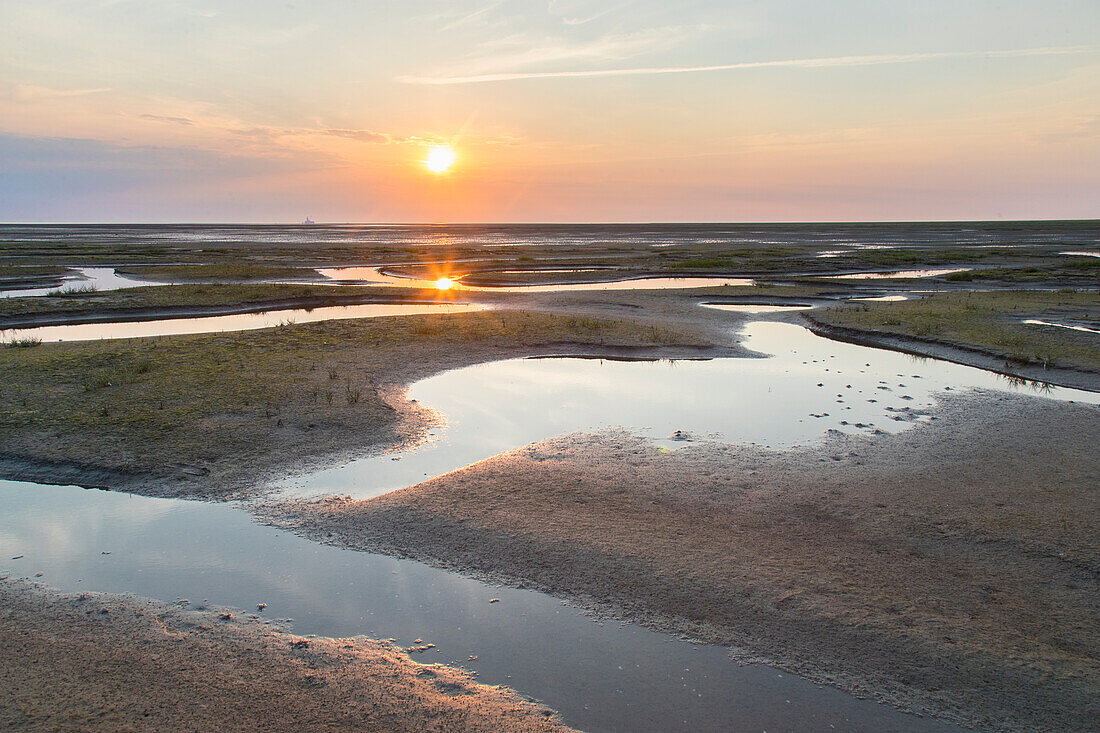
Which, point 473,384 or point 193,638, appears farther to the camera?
point 473,384

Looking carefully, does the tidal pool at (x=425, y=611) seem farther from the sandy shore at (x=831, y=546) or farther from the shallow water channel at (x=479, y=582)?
the sandy shore at (x=831, y=546)

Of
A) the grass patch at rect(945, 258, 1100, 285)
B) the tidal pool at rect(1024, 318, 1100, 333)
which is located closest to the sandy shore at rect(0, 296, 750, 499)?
the tidal pool at rect(1024, 318, 1100, 333)

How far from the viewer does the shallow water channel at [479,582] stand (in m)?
5.32

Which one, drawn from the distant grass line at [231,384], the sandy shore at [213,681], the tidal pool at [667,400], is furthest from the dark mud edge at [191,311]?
the sandy shore at [213,681]

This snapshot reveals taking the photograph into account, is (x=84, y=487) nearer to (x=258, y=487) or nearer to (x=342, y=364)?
(x=258, y=487)

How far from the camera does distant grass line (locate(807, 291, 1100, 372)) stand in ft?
58.4

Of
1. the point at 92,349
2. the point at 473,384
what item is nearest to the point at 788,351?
the point at 473,384

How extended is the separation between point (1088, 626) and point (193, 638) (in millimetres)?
8204

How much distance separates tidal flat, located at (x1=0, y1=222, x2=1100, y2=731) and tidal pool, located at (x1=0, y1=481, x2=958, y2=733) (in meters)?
0.11

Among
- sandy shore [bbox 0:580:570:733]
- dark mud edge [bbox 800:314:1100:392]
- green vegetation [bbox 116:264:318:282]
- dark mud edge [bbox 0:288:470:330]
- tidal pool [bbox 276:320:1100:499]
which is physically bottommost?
sandy shore [bbox 0:580:570:733]

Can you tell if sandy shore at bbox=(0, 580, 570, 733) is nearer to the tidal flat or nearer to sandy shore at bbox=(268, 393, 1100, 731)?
the tidal flat

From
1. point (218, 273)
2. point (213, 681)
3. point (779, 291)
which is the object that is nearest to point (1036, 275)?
point (779, 291)

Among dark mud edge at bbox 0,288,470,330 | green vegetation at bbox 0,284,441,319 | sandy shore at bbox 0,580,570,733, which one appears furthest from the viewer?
green vegetation at bbox 0,284,441,319

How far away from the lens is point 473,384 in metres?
15.7
